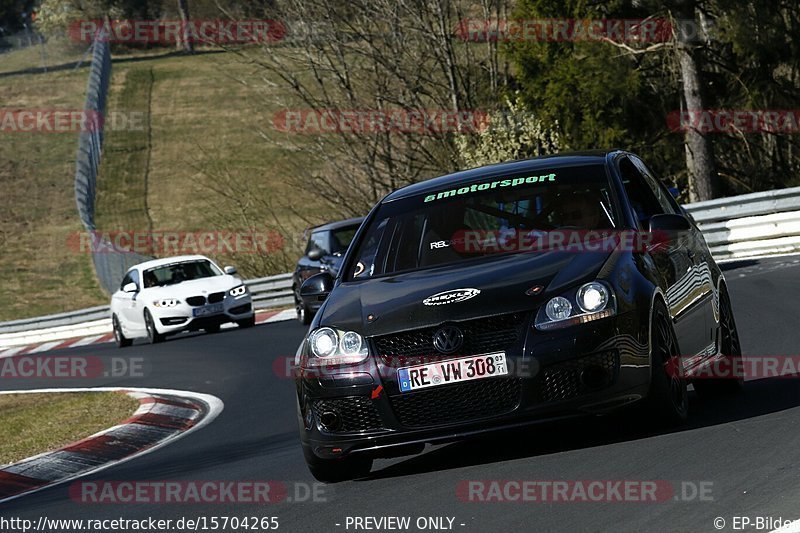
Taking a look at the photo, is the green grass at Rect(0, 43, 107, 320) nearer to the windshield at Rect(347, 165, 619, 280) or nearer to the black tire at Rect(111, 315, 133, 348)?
the black tire at Rect(111, 315, 133, 348)

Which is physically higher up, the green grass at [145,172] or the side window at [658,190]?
the side window at [658,190]

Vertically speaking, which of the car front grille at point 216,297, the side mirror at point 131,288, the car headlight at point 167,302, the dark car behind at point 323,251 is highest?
the dark car behind at point 323,251

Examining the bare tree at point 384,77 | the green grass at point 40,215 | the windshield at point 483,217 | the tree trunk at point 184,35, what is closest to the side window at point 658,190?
the windshield at point 483,217

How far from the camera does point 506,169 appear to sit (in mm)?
8578

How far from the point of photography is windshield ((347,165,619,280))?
26.7ft

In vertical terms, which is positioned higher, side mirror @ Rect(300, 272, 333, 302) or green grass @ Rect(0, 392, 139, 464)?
side mirror @ Rect(300, 272, 333, 302)

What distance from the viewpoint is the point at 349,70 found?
35281mm

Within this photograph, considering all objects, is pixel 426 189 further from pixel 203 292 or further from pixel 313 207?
pixel 313 207

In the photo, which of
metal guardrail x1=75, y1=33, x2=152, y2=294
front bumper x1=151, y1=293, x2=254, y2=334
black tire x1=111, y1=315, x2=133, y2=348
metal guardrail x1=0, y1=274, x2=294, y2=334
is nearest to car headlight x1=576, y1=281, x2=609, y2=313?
front bumper x1=151, y1=293, x2=254, y2=334

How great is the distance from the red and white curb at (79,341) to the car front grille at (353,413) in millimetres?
18246

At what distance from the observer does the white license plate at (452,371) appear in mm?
7012

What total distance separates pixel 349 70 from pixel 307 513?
1139 inches

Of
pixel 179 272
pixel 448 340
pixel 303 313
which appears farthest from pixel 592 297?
pixel 179 272

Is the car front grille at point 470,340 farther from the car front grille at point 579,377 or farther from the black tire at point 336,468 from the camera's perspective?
the black tire at point 336,468
